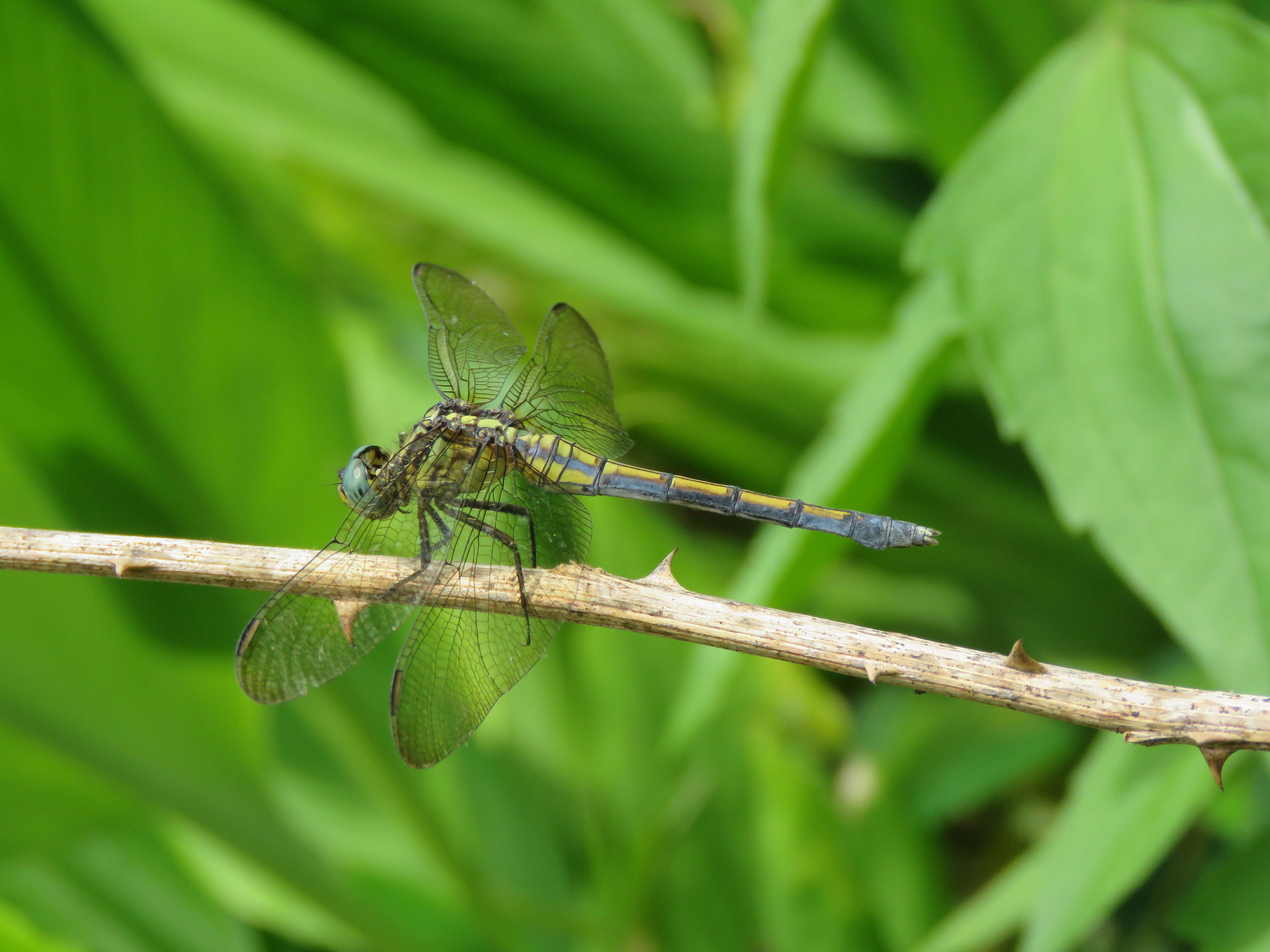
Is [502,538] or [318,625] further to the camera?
[502,538]

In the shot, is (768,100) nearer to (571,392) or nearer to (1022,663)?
(571,392)

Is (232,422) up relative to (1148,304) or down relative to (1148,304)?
down

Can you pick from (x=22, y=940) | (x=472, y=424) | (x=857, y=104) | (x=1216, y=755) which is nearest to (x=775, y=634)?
(x=1216, y=755)

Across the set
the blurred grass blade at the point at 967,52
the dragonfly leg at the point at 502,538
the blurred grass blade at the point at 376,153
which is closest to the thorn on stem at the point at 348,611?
the dragonfly leg at the point at 502,538

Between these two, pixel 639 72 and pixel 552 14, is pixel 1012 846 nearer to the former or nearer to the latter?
pixel 639 72

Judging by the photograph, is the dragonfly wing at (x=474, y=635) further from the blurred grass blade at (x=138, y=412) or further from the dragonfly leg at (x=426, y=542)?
the blurred grass blade at (x=138, y=412)

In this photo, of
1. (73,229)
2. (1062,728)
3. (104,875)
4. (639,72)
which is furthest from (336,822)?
(639,72)
